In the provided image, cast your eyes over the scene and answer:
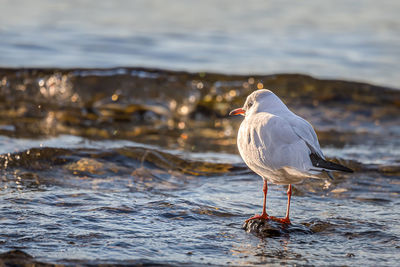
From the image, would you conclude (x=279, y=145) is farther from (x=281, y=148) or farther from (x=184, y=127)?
(x=184, y=127)

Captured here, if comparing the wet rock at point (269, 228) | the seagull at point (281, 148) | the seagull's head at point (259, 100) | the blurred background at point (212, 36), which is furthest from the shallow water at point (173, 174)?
the blurred background at point (212, 36)

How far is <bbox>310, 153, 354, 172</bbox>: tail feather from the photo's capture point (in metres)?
3.84

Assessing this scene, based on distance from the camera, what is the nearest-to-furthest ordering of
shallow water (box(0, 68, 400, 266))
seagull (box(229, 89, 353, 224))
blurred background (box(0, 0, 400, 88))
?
1. shallow water (box(0, 68, 400, 266))
2. seagull (box(229, 89, 353, 224))
3. blurred background (box(0, 0, 400, 88))

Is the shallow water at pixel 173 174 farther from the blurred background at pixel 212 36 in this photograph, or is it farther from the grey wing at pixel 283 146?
the blurred background at pixel 212 36

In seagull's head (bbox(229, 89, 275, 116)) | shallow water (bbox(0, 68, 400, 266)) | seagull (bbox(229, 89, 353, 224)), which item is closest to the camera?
shallow water (bbox(0, 68, 400, 266))

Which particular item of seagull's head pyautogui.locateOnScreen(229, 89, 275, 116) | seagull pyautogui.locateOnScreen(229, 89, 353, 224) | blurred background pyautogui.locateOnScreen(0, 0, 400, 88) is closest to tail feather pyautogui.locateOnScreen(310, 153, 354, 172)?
seagull pyautogui.locateOnScreen(229, 89, 353, 224)

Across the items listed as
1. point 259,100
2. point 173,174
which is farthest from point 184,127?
point 259,100

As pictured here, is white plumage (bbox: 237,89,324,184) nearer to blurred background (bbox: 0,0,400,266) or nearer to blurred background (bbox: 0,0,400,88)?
blurred background (bbox: 0,0,400,266)

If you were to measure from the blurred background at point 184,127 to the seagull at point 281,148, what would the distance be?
0.42 metres

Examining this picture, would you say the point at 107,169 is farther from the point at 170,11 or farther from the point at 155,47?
the point at 170,11

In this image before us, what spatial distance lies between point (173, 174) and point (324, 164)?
2.37 metres

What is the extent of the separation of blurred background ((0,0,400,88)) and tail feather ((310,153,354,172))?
24.1 ft

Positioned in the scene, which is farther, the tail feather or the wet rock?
the wet rock

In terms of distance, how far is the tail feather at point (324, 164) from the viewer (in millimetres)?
3845
